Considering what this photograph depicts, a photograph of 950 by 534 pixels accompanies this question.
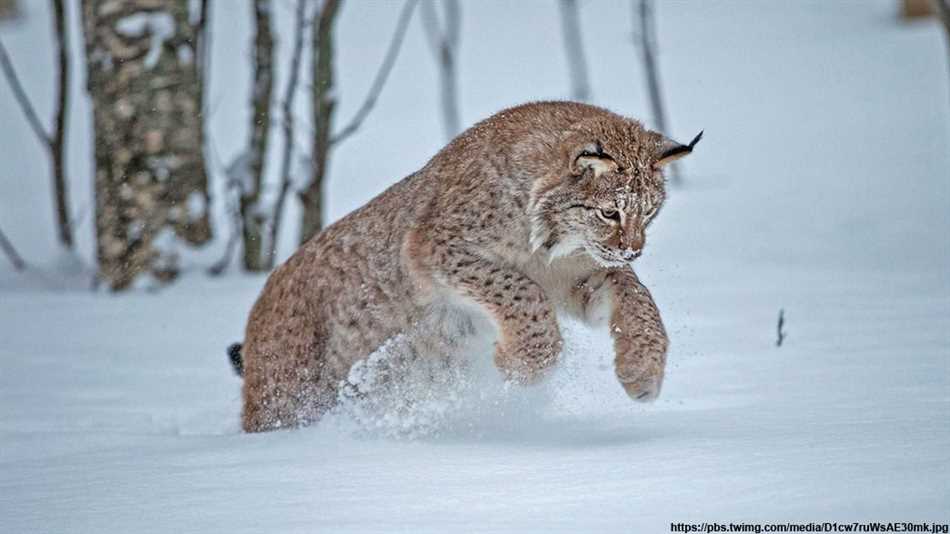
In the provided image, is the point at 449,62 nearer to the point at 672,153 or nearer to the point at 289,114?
the point at 289,114

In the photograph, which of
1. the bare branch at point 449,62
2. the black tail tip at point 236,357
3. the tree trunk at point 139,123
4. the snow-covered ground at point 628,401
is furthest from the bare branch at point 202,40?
the bare branch at point 449,62

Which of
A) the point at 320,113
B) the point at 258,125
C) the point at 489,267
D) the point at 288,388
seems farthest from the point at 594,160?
the point at 258,125

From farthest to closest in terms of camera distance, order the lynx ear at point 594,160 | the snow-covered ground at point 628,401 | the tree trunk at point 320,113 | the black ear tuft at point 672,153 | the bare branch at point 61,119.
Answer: the bare branch at point 61,119
the tree trunk at point 320,113
the black ear tuft at point 672,153
the lynx ear at point 594,160
the snow-covered ground at point 628,401

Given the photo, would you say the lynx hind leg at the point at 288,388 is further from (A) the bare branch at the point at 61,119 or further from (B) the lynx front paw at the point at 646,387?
(A) the bare branch at the point at 61,119

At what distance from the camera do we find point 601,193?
427 centimetres

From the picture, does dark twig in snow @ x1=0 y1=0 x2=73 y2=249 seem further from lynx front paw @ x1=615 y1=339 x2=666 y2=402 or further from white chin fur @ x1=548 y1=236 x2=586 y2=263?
lynx front paw @ x1=615 y1=339 x2=666 y2=402

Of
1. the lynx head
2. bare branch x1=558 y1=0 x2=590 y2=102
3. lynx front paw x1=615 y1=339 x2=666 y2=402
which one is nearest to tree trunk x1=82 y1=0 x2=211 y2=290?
the lynx head

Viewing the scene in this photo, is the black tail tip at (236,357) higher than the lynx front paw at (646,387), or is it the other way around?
the lynx front paw at (646,387)

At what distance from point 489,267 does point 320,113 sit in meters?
3.28

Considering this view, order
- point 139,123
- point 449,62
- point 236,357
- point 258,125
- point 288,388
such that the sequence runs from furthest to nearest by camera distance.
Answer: point 449,62 < point 258,125 < point 139,123 < point 236,357 < point 288,388

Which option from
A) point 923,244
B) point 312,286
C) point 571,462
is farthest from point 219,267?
point 571,462

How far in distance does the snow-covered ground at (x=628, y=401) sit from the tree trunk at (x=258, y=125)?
32cm

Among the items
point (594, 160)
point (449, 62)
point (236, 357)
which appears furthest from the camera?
point (449, 62)

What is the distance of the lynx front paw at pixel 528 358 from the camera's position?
4.44m
